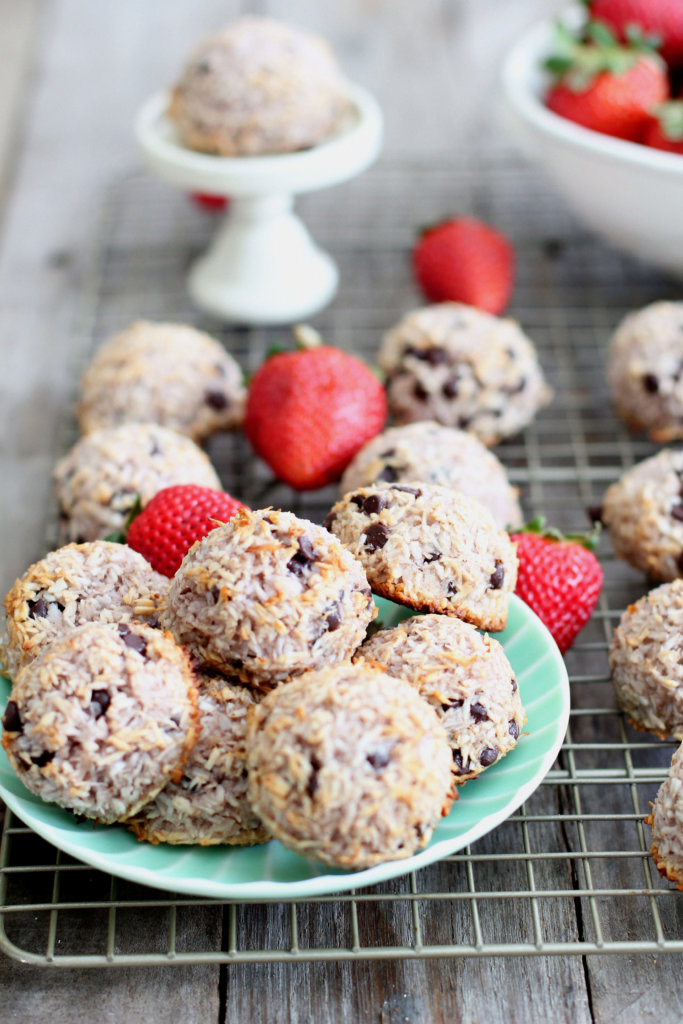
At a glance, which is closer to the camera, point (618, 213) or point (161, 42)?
point (618, 213)

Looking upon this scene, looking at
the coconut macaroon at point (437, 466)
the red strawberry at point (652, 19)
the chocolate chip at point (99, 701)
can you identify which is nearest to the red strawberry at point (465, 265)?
the red strawberry at point (652, 19)

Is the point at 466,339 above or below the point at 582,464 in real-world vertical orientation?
above

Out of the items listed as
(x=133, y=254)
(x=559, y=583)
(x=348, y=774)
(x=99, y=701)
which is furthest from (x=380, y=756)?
(x=133, y=254)

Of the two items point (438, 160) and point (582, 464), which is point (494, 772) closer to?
point (582, 464)

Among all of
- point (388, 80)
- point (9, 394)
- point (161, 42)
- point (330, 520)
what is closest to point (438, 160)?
point (388, 80)

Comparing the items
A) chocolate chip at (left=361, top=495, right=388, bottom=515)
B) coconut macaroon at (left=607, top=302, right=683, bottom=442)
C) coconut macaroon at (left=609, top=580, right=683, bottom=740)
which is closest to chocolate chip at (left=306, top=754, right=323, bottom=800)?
chocolate chip at (left=361, top=495, right=388, bottom=515)

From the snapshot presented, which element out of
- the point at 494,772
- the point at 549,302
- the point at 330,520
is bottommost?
the point at 549,302

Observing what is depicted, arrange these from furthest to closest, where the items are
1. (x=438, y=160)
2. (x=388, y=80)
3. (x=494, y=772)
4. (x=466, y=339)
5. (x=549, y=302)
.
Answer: (x=388, y=80) < (x=438, y=160) < (x=549, y=302) < (x=466, y=339) < (x=494, y=772)

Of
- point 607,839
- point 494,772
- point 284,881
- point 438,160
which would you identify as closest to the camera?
point 284,881
